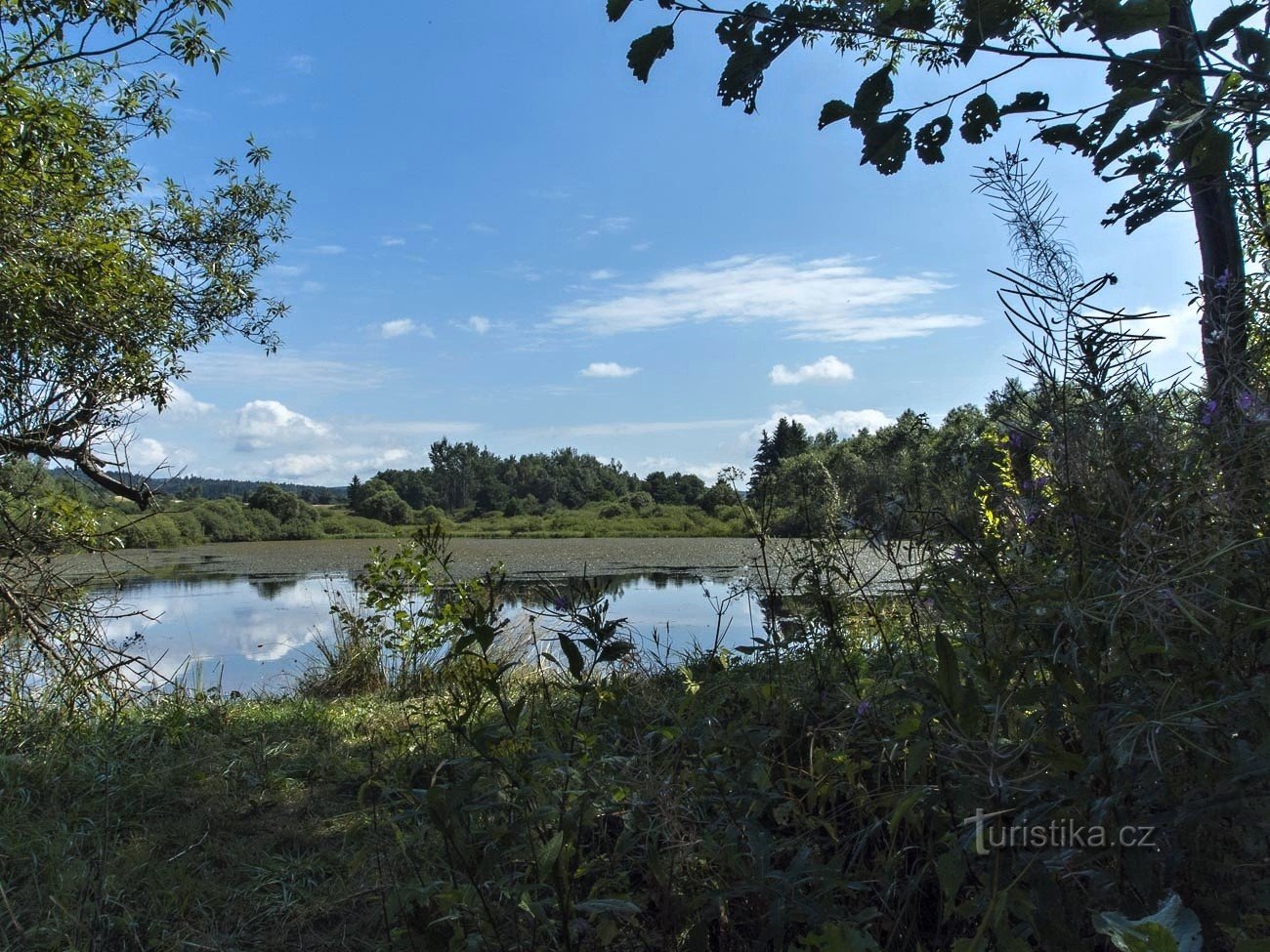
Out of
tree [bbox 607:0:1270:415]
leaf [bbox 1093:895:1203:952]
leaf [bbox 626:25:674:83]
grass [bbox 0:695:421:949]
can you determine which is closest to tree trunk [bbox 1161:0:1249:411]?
tree [bbox 607:0:1270:415]

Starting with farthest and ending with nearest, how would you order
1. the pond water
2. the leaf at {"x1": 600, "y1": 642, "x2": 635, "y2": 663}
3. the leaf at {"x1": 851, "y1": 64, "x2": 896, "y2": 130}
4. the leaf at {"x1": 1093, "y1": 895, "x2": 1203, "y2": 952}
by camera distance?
the pond water → the leaf at {"x1": 600, "y1": 642, "x2": 635, "y2": 663} → the leaf at {"x1": 851, "y1": 64, "x2": 896, "y2": 130} → the leaf at {"x1": 1093, "y1": 895, "x2": 1203, "y2": 952}

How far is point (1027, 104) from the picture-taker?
1473mm

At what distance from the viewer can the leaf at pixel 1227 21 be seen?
113 cm

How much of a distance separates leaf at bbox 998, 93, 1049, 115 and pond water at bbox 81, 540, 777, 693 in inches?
49.9

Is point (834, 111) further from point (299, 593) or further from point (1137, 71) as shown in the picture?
point (299, 593)

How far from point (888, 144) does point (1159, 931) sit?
127cm

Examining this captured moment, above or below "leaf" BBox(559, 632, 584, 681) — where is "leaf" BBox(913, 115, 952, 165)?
above

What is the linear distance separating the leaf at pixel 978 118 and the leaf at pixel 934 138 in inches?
1.4

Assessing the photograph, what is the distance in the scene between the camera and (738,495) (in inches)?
84.8

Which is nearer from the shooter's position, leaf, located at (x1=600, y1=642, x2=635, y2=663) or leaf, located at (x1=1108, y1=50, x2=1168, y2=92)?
leaf, located at (x1=1108, y1=50, x2=1168, y2=92)

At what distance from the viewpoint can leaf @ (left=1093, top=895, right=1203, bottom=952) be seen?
598 millimetres

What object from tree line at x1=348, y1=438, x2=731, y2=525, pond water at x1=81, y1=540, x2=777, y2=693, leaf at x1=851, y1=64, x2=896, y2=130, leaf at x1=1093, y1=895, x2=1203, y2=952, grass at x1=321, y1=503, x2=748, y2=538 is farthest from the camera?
tree line at x1=348, y1=438, x2=731, y2=525

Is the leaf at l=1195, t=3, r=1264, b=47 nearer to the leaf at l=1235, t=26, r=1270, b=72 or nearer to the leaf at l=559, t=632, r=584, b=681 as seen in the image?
the leaf at l=1235, t=26, r=1270, b=72

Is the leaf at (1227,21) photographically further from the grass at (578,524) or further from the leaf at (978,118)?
the grass at (578,524)
